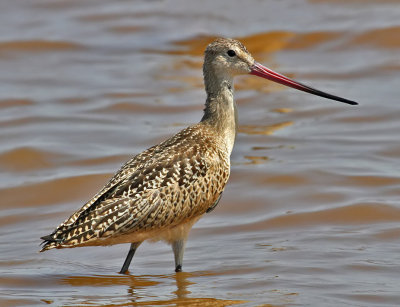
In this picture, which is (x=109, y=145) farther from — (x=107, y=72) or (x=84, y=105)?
(x=107, y=72)

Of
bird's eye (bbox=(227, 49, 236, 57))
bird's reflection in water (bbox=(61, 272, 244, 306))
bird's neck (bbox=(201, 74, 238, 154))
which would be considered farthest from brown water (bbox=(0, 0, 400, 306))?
bird's eye (bbox=(227, 49, 236, 57))

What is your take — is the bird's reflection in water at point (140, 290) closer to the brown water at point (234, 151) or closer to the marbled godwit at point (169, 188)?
the brown water at point (234, 151)

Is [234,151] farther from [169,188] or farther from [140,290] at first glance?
[140,290]

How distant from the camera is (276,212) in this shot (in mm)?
9867

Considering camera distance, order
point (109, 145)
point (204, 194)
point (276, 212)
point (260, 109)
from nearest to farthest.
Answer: point (204, 194) < point (276, 212) < point (109, 145) < point (260, 109)

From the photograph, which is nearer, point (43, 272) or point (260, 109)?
point (43, 272)

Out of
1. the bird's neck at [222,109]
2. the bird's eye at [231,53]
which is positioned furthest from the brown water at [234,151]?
the bird's eye at [231,53]

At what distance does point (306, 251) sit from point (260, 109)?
516 centimetres

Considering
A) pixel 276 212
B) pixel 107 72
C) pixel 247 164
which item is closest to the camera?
pixel 276 212

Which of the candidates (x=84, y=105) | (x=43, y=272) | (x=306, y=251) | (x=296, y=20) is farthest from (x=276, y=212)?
(x=296, y=20)

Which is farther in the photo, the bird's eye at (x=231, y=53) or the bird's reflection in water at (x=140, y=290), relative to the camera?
the bird's eye at (x=231, y=53)

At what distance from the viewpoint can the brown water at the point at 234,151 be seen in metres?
7.91

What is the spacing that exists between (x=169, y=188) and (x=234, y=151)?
403 cm

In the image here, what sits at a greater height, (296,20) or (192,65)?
(296,20)
